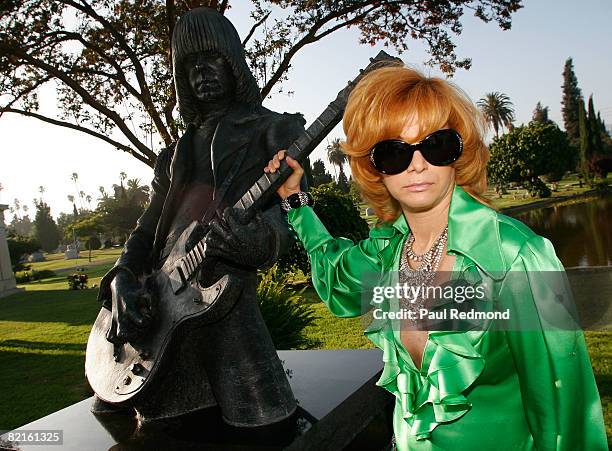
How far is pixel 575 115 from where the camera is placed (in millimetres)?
66125

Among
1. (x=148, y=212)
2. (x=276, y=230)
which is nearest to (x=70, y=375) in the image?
(x=148, y=212)

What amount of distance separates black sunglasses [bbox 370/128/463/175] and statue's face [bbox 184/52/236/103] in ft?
5.60

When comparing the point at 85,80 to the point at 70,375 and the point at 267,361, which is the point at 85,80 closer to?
the point at 70,375

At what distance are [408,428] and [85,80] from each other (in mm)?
9158

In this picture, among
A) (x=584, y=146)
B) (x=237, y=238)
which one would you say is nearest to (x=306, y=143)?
(x=237, y=238)

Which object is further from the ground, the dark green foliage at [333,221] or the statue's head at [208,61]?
the statue's head at [208,61]

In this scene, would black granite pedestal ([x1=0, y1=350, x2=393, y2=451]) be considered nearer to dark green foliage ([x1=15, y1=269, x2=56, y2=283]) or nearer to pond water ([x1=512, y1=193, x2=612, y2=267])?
pond water ([x1=512, y1=193, x2=612, y2=267])

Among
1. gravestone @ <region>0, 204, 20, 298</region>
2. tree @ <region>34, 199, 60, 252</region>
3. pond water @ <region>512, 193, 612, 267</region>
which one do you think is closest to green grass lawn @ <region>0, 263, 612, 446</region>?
pond water @ <region>512, 193, 612, 267</region>

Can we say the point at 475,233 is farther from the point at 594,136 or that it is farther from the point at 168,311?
the point at 594,136

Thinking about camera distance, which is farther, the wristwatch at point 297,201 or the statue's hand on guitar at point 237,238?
the statue's hand on guitar at point 237,238

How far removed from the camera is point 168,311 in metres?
2.70

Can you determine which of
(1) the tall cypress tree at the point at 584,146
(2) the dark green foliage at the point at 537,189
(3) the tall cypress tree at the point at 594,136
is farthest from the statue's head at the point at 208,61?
(3) the tall cypress tree at the point at 594,136

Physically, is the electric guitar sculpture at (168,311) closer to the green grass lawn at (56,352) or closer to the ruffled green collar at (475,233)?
the ruffled green collar at (475,233)

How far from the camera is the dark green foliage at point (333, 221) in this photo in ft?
38.9
